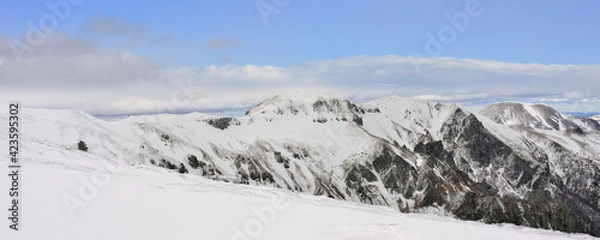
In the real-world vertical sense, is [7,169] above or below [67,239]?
above

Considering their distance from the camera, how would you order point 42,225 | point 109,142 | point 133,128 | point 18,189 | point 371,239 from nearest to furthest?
point 42,225, point 371,239, point 18,189, point 109,142, point 133,128

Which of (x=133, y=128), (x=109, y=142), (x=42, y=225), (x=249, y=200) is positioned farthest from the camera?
(x=133, y=128)

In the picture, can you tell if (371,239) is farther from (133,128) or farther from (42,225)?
(133,128)

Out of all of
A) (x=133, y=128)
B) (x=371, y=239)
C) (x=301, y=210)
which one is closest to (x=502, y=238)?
(x=371, y=239)

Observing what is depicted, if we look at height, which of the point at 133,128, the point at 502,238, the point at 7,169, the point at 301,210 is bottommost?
the point at 502,238

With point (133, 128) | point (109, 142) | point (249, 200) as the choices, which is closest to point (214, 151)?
point (133, 128)

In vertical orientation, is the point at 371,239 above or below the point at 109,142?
below

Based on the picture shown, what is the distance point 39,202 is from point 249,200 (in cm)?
1386

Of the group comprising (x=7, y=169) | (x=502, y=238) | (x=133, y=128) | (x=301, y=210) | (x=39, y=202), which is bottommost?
(x=502, y=238)

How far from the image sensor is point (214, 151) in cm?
18675

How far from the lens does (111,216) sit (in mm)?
23609

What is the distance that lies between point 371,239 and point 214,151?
169m

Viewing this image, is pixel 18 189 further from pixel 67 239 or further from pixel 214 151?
pixel 214 151

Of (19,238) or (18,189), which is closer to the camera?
(19,238)
